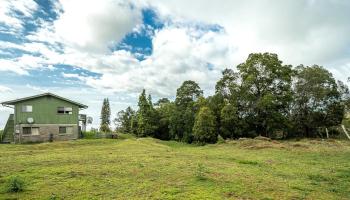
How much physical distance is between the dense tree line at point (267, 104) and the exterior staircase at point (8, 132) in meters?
24.8

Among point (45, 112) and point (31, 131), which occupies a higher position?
point (45, 112)

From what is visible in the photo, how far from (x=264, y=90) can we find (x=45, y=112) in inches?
1286

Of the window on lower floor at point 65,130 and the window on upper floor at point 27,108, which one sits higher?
the window on upper floor at point 27,108

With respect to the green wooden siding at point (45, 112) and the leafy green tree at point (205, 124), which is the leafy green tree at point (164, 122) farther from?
the green wooden siding at point (45, 112)

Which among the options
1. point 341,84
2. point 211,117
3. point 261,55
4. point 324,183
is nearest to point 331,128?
point 341,84

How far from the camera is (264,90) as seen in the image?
41062 mm

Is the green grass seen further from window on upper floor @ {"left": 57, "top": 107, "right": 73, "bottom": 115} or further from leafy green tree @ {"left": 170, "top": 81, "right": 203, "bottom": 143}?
leafy green tree @ {"left": 170, "top": 81, "right": 203, "bottom": 143}

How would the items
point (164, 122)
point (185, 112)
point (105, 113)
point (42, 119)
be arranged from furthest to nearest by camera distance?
point (105, 113) < point (164, 122) < point (185, 112) < point (42, 119)

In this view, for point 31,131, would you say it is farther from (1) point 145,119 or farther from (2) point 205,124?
(2) point 205,124

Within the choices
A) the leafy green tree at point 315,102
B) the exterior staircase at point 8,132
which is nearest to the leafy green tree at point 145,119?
the exterior staircase at point 8,132

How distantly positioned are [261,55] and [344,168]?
29.2 m

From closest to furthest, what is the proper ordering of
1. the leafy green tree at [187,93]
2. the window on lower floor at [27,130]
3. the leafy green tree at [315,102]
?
the window on lower floor at [27,130] → the leafy green tree at [315,102] → the leafy green tree at [187,93]

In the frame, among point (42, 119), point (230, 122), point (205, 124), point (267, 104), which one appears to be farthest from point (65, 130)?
point (267, 104)

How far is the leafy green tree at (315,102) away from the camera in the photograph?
41688mm
